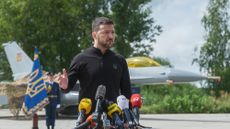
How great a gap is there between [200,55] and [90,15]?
15.2 meters

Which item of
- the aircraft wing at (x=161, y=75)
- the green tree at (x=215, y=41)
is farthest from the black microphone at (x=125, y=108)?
the green tree at (x=215, y=41)

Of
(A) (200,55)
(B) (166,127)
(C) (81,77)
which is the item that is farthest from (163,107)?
(C) (81,77)

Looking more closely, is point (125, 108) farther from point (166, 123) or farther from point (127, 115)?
point (166, 123)

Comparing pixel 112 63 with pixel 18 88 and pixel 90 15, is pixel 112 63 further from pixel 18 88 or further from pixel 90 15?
pixel 90 15

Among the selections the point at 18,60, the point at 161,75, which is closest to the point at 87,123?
the point at 161,75

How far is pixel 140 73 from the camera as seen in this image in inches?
1073

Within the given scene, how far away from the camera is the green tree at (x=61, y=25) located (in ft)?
134

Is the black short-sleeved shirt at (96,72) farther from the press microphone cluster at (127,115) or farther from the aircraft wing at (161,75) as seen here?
the aircraft wing at (161,75)

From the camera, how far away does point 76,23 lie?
42.4 m

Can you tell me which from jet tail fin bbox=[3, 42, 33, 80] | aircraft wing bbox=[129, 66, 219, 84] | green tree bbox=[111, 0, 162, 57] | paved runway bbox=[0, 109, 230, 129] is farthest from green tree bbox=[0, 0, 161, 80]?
paved runway bbox=[0, 109, 230, 129]

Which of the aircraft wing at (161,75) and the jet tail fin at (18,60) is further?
the jet tail fin at (18,60)

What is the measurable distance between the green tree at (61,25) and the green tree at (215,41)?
1158 cm

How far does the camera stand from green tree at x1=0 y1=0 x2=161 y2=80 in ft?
134

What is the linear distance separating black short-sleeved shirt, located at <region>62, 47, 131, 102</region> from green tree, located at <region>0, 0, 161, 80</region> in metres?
35.4
